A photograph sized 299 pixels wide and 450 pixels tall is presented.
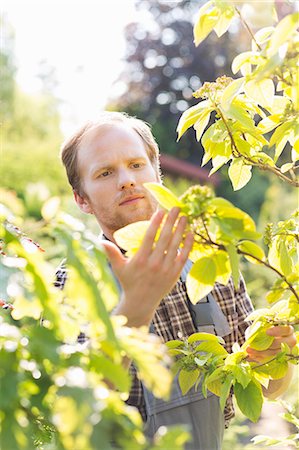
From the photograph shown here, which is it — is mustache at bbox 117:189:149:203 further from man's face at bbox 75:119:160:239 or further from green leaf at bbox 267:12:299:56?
green leaf at bbox 267:12:299:56

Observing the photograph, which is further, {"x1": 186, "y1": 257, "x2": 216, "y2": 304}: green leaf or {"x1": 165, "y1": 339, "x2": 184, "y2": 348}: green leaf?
{"x1": 165, "y1": 339, "x2": 184, "y2": 348}: green leaf

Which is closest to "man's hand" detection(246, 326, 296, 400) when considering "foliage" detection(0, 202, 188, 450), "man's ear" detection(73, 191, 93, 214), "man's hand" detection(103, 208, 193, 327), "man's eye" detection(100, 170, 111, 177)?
"man's hand" detection(103, 208, 193, 327)

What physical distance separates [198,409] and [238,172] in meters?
0.69

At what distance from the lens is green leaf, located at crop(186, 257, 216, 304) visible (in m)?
1.10

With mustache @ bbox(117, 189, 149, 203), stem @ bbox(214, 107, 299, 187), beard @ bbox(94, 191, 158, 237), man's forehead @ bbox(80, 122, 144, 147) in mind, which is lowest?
beard @ bbox(94, 191, 158, 237)

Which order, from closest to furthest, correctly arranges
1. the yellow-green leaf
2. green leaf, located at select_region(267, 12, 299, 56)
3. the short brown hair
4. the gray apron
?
green leaf, located at select_region(267, 12, 299, 56) → the yellow-green leaf → the gray apron → the short brown hair

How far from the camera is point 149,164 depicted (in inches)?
75.9

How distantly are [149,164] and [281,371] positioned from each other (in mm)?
731

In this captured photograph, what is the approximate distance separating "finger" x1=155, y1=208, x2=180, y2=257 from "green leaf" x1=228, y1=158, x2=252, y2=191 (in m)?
0.46

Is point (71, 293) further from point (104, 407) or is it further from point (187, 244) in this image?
point (187, 244)

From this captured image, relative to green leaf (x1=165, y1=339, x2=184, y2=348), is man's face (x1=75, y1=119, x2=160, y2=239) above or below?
above

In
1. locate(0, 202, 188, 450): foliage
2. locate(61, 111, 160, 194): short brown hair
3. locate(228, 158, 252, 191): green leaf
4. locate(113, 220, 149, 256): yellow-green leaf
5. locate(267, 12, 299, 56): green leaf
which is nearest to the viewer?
locate(0, 202, 188, 450): foliage

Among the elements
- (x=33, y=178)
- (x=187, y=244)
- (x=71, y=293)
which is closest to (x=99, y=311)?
(x=71, y=293)

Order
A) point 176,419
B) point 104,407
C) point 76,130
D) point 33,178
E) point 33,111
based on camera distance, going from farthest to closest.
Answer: point 33,111 → point 33,178 → point 76,130 → point 176,419 → point 104,407
